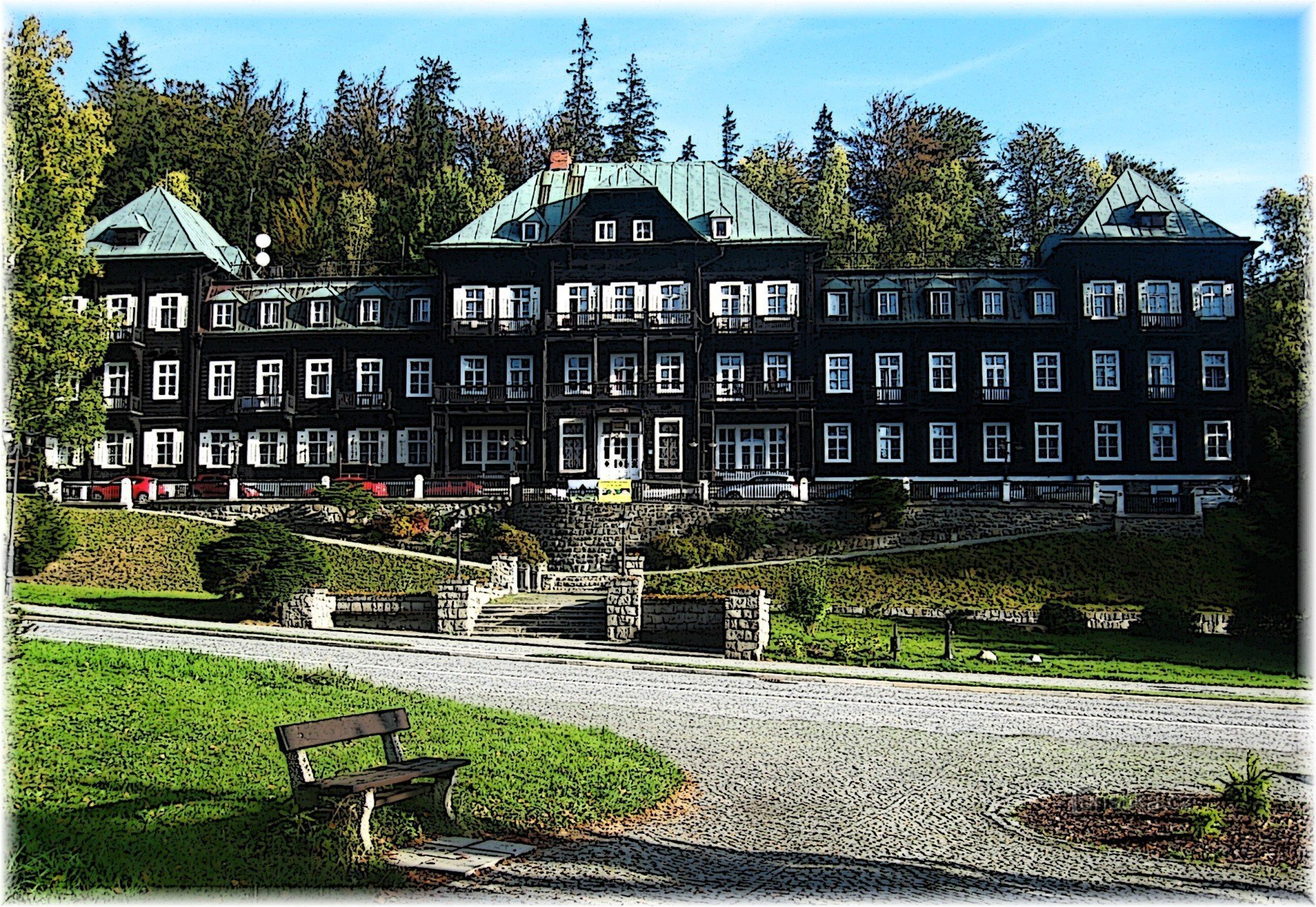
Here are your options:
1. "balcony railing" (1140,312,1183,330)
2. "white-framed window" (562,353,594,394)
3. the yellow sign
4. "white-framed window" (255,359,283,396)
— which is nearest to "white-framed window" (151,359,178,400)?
"white-framed window" (255,359,283,396)

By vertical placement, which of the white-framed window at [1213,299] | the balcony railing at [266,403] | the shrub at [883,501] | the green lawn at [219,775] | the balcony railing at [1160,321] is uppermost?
the white-framed window at [1213,299]

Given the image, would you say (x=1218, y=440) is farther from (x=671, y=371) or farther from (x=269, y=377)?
(x=269, y=377)

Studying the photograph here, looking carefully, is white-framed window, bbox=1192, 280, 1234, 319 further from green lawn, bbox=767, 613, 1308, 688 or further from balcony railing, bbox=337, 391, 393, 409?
balcony railing, bbox=337, 391, 393, 409

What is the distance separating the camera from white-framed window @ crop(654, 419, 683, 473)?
45.9m

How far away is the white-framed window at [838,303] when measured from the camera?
48031mm

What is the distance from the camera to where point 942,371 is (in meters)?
47.4

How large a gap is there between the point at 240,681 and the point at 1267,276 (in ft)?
164

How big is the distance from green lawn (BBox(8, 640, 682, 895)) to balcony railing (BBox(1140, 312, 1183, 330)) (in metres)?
38.0

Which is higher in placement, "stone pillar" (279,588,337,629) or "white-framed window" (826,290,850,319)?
"white-framed window" (826,290,850,319)

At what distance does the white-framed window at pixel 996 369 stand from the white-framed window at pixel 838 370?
4890 millimetres

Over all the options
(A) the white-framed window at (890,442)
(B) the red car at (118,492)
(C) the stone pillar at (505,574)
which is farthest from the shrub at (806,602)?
(B) the red car at (118,492)

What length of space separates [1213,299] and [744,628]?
3034 centimetres

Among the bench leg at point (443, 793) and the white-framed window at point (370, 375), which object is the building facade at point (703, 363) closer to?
the white-framed window at point (370, 375)

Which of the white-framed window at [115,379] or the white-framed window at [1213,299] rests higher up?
the white-framed window at [1213,299]
